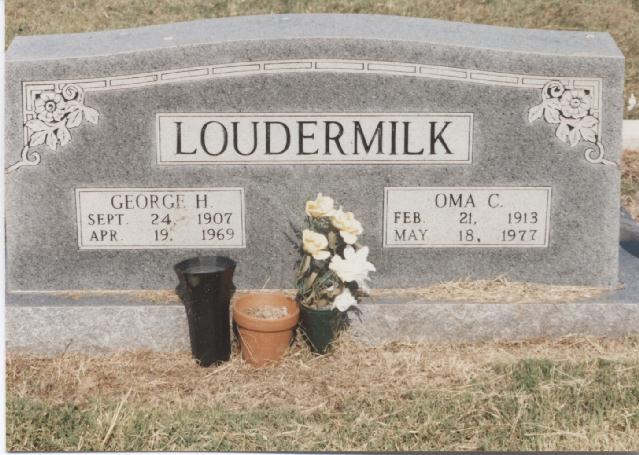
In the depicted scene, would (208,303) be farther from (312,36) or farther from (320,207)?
(312,36)

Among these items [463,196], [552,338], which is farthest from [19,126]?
[552,338]

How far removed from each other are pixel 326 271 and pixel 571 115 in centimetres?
160

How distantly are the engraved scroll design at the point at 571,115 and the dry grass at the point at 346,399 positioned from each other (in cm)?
109

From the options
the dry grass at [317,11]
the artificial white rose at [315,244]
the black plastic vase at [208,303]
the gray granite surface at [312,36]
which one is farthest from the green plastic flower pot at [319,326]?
the dry grass at [317,11]

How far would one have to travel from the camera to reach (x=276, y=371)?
4.76 m

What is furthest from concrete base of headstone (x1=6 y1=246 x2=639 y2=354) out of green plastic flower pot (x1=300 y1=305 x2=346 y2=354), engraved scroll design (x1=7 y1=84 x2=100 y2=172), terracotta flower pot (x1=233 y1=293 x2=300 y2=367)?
engraved scroll design (x1=7 y1=84 x2=100 y2=172)

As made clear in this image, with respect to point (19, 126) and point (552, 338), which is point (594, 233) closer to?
point (552, 338)

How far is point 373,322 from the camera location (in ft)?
16.4

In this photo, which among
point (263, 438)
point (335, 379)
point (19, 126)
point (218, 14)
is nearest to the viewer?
point (263, 438)

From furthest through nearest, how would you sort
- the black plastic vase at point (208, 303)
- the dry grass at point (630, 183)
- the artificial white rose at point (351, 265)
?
the dry grass at point (630, 183) < the artificial white rose at point (351, 265) < the black plastic vase at point (208, 303)

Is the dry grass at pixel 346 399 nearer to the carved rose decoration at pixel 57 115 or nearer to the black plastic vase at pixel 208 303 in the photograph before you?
the black plastic vase at pixel 208 303

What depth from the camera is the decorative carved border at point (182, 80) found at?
16.1 ft

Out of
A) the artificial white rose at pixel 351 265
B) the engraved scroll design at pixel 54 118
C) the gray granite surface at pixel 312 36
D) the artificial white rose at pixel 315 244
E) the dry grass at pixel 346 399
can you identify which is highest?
the gray granite surface at pixel 312 36

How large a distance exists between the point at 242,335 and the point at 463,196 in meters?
1.46
